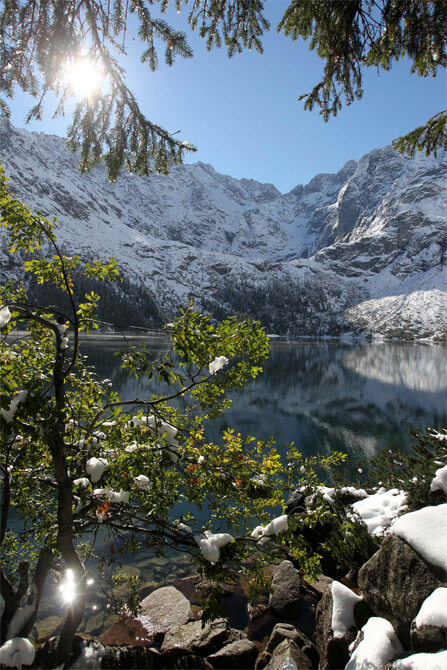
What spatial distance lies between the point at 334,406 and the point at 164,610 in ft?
127

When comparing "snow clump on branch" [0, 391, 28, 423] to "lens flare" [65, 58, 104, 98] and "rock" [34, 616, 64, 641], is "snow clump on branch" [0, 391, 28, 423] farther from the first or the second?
"rock" [34, 616, 64, 641]

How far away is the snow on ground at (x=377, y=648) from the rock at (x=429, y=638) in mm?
1008

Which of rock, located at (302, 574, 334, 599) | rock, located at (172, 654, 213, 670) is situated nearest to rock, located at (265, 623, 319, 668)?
rock, located at (172, 654, 213, 670)

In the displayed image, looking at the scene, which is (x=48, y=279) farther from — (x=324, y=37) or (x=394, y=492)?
(x=394, y=492)

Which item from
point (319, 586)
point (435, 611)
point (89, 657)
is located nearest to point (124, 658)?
point (89, 657)

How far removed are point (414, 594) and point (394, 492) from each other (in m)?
5.73

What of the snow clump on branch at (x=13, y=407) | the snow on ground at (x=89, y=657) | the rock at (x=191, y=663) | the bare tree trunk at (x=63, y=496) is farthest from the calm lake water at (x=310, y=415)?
the snow clump on branch at (x=13, y=407)

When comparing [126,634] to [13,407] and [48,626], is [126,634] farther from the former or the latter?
[13,407]

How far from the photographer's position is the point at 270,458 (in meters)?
4.58

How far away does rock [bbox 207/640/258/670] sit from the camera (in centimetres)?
737

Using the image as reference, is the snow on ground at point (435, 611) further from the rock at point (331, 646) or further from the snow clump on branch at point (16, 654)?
the snow clump on branch at point (16, 654)

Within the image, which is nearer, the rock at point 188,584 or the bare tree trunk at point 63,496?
the bare tree trunk at point 63,496

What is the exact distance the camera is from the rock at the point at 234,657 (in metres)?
7.37

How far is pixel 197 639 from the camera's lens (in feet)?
26.3
